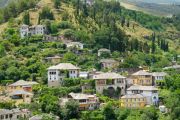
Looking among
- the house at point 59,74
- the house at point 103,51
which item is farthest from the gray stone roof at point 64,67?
the house at point 103,51

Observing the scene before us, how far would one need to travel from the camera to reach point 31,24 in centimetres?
8750

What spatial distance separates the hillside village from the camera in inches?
2203

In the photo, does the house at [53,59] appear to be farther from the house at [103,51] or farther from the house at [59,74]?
the house at [103,51]

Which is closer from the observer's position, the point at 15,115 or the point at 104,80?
the point at 15,115

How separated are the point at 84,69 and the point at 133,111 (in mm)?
14485

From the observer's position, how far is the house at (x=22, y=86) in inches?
2477

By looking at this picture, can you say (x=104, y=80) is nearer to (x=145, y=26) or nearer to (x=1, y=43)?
(x=1, y=43)

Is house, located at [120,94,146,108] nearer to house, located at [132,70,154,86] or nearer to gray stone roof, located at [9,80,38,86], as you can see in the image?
house, located at [132,70,154,86]

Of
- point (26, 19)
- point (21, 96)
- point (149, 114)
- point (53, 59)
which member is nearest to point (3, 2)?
point (26, 19)

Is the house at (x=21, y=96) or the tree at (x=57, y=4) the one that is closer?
the house at (x=21, y=96)

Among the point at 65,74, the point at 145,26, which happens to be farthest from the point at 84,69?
the point at 145,26

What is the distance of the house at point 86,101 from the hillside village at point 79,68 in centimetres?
6

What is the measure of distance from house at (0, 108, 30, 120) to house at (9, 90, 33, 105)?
3818 millimetres

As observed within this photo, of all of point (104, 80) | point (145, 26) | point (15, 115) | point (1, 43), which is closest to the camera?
point (15, 115)
